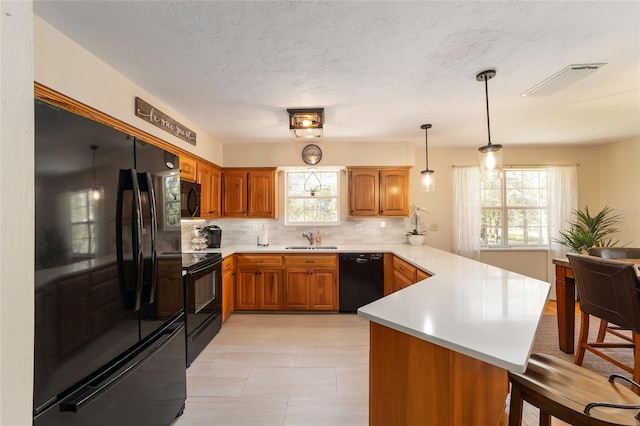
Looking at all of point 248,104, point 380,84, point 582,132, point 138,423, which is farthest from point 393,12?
point 582,132

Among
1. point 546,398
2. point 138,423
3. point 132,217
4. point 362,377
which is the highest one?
point 132,217

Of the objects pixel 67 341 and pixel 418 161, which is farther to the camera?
pixel 418 161

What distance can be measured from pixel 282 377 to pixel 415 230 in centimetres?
287

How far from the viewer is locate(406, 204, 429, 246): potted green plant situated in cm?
411

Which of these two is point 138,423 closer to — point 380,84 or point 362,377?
point 362,377

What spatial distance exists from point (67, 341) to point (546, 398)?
192cm

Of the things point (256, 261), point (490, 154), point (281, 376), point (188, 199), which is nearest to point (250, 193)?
point (256, 261)

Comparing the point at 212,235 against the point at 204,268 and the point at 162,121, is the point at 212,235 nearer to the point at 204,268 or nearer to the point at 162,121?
the point at 204,268

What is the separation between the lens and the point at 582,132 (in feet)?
12.4

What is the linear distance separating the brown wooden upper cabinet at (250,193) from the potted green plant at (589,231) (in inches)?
178

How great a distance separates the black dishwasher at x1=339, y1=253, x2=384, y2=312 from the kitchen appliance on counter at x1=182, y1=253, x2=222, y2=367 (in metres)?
1.60

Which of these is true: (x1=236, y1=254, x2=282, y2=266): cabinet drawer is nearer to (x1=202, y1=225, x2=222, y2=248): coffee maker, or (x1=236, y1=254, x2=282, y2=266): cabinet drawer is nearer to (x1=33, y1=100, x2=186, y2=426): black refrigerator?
(x1=202, y1=225, x2=222, y2=248): coffee maker

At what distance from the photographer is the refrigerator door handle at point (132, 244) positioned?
4.23 ft

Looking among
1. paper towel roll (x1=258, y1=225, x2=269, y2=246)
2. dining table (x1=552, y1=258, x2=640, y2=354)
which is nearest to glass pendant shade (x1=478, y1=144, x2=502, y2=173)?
dining table (x1=552, y1=258, x2=640, y2=354)
